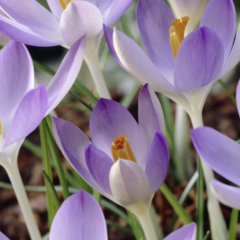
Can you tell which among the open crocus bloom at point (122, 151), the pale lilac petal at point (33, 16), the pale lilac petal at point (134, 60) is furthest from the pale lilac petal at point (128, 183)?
the pale lilac petal at point (33, 16)

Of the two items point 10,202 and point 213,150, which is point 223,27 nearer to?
point 213,150

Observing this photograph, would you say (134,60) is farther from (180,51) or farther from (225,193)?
(225,193)

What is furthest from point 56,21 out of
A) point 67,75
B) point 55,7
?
point 67,75

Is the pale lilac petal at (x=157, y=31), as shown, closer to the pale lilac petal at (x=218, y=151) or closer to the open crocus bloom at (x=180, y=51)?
the open crocus bloom at (x=180, y=51)

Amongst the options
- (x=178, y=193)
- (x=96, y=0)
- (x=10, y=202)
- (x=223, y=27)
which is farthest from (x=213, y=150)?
(x=10, y=202)

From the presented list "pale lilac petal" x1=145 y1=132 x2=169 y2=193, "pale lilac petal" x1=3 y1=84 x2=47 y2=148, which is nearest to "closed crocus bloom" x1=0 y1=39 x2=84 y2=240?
"pale lilac petal" x1=3 y1=84 x2=47 y2=148

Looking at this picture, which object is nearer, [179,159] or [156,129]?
[156,129]
